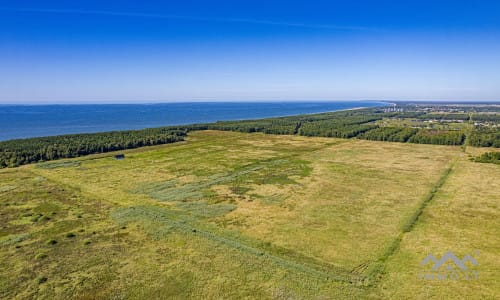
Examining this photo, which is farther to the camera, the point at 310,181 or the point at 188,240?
the point at 310,181

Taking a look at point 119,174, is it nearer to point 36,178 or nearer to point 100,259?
point 36,178

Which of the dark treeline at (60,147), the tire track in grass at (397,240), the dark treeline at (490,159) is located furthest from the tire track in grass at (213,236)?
the dark treeline at (490,159)

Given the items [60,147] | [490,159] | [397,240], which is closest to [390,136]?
[490,159]

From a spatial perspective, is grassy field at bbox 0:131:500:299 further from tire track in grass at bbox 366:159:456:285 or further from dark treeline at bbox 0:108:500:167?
dark treeline at bbox 0:108:500:167

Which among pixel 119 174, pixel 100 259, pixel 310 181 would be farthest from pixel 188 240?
pixel 119 174

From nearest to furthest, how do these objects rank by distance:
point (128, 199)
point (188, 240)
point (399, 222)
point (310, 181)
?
point (188, 240), point (399, 222), point (128, 199), point (310, 181)

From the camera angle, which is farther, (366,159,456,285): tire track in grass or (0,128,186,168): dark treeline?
(0,128,186,168): dark treeline
